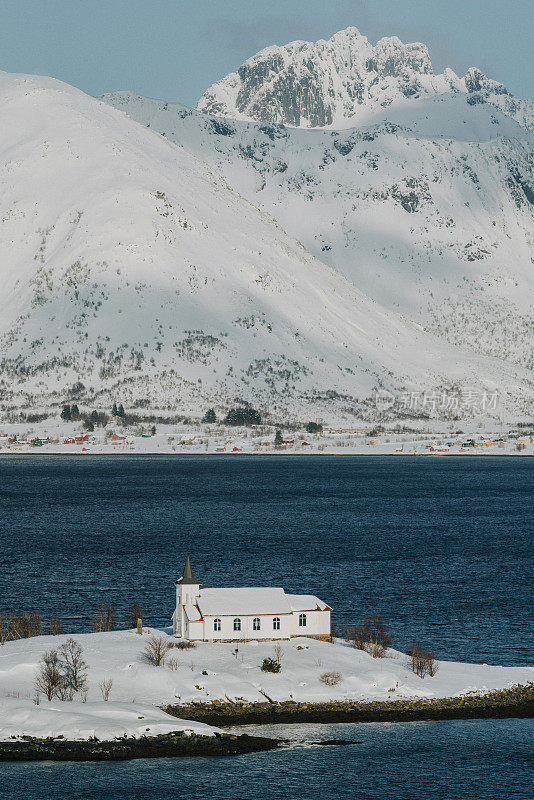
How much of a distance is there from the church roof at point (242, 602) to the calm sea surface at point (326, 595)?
12.1 meters

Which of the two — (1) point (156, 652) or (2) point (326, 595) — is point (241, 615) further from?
(2) point (326, 595)

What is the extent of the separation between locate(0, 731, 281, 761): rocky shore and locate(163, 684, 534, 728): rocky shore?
11.2 ft

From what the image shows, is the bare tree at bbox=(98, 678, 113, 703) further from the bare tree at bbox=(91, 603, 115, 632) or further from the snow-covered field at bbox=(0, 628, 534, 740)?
the bare tree at bbox=(91, 603, 115, 632)

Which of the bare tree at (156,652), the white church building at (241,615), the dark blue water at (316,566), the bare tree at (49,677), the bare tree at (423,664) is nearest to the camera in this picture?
the bare tree at (49,677)

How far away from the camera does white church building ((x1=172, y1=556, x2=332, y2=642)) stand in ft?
281

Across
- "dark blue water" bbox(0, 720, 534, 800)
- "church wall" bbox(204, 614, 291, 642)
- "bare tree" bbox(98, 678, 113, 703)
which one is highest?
"church wall" bbox(204, 614, 291, 642)

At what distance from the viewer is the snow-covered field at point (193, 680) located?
72.2 metres

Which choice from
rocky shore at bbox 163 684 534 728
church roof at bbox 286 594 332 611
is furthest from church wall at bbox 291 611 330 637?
rocky shore at bbox 163 684 534 728

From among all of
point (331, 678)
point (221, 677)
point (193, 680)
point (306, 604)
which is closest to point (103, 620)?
point (306, 604)

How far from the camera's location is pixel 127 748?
70.0m

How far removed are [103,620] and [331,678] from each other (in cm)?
2227

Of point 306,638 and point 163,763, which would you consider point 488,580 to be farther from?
point 163,763

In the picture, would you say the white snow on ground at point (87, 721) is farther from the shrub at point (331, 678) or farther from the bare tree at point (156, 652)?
the shrub at point (331, 678)

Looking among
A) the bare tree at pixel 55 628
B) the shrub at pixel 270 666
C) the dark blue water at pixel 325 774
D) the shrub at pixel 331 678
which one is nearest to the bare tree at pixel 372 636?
the shrub at pixel 331 678
